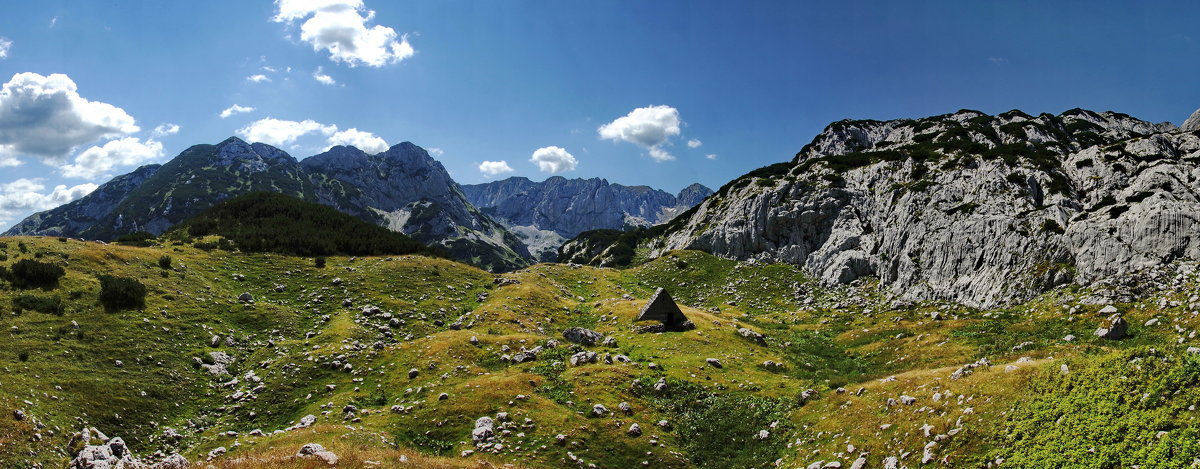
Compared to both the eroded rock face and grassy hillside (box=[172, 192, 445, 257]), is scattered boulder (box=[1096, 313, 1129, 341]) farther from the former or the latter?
grassy hillside (box=[172, 192, 445, 257])

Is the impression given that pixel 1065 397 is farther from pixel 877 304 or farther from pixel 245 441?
pixel 877 304

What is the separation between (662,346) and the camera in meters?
37.7

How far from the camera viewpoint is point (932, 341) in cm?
3662

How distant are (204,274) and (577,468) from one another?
46546 mm

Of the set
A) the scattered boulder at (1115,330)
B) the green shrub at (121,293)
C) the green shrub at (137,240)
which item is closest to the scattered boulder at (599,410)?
the scattered boulder at (1115,330)

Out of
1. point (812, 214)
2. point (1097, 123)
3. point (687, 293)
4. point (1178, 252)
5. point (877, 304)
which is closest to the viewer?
point (1178, 252)

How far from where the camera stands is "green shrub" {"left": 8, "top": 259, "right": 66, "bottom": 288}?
112 ft

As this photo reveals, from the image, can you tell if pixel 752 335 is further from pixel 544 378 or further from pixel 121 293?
pixel 121 293

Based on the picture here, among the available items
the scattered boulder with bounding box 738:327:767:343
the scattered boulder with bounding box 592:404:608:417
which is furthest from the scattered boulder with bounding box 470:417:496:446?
the scattered boulder with bounding box 738:327:767:343

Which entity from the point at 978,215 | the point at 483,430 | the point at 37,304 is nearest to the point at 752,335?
the point at 483,430

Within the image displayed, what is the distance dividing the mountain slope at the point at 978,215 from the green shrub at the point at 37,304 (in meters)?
70.6

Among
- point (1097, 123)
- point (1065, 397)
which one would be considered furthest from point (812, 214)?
point (1097, 123)

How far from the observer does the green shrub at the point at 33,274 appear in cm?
3403

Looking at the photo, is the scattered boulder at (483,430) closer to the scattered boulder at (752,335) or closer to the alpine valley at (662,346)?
the alpine valley at (662,346)
